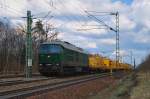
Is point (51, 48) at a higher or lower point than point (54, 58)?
higher

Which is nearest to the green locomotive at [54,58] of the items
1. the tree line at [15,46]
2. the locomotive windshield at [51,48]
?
the locomotive windshield at [51,48]

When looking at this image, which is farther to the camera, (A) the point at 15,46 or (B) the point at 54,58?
(A) the point at 15,46

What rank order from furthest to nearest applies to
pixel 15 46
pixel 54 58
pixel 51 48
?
pixel 15 46 → pixel 51 48 → pixel 54 58

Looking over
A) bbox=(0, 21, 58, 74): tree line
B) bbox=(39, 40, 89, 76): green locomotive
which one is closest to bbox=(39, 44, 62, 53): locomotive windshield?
bbox=(39, 40, 89, 76): green locomotive

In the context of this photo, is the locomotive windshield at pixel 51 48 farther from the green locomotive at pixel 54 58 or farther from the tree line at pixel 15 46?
the tree line at pixel 15 46

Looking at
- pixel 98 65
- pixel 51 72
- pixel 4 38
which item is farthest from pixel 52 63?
pixel 4 38

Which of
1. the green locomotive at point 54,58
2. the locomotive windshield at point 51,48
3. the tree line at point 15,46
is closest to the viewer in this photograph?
the green locomotive at point 54,58

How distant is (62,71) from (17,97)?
80.5 feet

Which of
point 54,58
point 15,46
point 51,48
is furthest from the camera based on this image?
point 15,46

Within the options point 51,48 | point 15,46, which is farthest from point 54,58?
point 15,46

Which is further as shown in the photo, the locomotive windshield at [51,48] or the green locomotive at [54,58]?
the locomotive windshield at [51,48]

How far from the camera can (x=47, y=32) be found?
303 feet

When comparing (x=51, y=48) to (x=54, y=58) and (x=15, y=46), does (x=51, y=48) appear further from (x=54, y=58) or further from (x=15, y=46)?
(x=15, y=46)

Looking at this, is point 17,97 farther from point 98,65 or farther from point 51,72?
point 98,65
